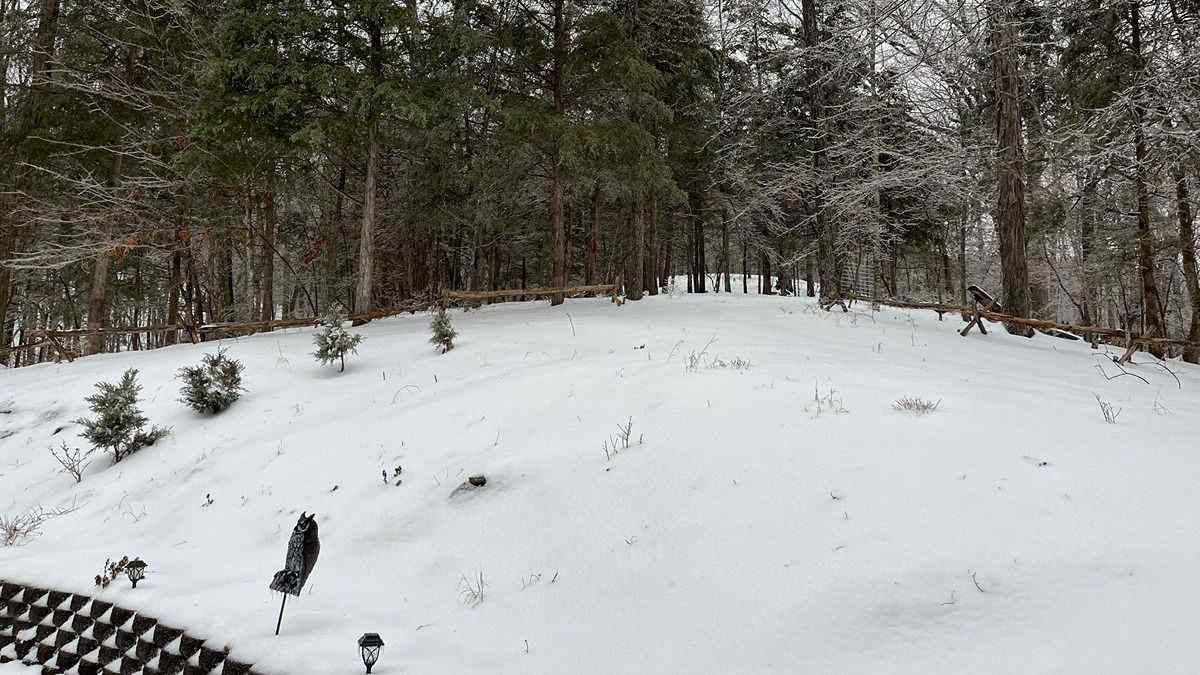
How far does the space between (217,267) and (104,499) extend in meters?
20.9

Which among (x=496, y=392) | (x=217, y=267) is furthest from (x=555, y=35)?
(x=217, y=267)

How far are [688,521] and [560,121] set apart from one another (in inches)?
440

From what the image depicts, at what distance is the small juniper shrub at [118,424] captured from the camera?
6.74 meters

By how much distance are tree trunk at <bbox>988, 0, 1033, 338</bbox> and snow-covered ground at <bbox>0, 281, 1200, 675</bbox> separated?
3.24 m

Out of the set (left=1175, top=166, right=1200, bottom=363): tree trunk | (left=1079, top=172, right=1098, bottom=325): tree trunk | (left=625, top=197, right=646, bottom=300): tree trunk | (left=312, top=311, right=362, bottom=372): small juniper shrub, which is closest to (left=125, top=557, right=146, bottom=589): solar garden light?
(left=312, top=311, right=362, bottom=372): small juniper shrub

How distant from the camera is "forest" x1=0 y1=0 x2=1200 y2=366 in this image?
938 cm

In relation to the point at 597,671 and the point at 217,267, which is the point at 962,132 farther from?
the point at 217,267

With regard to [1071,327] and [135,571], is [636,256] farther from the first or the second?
[135,571]

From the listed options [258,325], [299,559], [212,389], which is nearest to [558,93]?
[258,325]

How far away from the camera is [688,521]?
148 inches

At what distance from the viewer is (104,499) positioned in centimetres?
589

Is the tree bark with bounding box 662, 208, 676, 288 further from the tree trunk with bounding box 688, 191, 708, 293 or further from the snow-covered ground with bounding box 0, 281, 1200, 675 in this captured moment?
the snow-covered ground with bounding box 0, 281, 1200, 675

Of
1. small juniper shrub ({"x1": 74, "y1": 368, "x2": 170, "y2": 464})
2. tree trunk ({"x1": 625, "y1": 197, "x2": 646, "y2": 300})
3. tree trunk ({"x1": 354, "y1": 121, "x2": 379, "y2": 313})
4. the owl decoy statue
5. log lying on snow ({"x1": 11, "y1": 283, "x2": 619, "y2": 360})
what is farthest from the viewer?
tree trunk ({"x1": 625, "y1": 197, "x2": 646, "y2": 300})

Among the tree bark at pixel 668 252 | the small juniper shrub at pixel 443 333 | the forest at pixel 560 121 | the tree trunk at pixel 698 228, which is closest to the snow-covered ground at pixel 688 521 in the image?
the small juniper shrub at pixel 443 333
